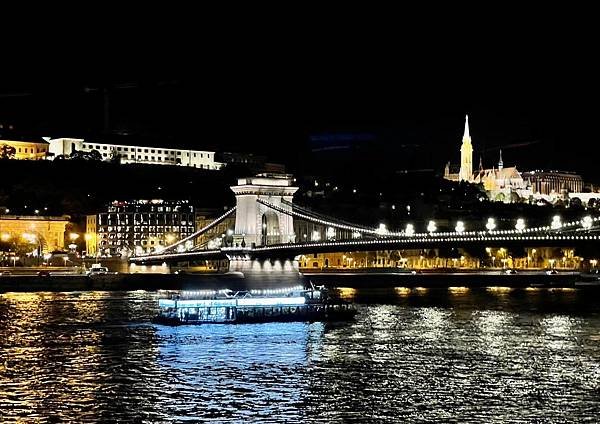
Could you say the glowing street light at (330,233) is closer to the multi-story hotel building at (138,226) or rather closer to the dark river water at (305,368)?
the dark river water at (305,368)

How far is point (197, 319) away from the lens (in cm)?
3158

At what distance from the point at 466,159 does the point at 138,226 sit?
211 feet

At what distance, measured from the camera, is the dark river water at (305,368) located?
57.4 feet

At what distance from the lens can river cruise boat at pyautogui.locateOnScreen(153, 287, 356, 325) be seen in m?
31.6

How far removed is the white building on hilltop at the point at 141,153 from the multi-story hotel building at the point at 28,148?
96 centimetres

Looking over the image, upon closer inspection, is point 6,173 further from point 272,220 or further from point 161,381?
point 161,381

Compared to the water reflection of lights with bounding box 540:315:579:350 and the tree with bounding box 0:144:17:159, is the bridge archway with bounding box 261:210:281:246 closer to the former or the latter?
the water reflection of lights with bounding box 540:315:579:350

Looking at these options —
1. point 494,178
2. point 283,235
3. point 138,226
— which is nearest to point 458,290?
point 283,235

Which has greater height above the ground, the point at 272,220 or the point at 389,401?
the point at 272,220

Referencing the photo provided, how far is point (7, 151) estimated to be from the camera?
9631 centimetres

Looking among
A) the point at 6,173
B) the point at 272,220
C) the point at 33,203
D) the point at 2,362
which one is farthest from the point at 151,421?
the point at 6,173

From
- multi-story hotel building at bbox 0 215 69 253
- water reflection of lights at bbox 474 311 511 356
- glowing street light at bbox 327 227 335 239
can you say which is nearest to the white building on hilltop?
multi-story hotel building at bbox 0 215 69 253

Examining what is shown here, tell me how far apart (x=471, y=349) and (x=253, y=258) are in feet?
77.8

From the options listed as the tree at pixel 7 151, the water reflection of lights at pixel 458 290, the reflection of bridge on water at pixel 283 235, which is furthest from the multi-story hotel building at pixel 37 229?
the water reflection of lights at pixel 458 290
